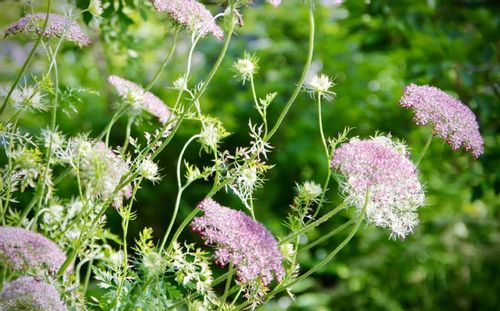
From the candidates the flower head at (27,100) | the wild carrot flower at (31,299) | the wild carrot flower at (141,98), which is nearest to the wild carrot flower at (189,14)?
the wild carrot flower at (141,98)

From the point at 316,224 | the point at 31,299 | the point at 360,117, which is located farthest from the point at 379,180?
the point at 360,117

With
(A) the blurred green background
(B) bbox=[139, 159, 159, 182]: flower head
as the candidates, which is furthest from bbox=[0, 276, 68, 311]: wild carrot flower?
(A) the blurred green background

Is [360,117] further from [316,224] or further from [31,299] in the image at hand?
[31,299]

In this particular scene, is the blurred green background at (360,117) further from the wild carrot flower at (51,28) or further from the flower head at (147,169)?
the flower head at (147,169)

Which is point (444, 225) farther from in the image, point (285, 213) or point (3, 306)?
point (3, 306)

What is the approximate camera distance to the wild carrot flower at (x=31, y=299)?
0.83 m

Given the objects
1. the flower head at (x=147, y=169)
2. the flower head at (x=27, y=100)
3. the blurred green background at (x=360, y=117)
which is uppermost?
the flower head at (x=27, y=100)

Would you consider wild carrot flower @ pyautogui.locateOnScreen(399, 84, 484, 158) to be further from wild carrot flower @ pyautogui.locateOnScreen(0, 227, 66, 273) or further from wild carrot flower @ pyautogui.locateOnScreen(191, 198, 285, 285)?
wild carrot flower @ pyautogui.locateOnScreen(0, 227, 66, 273)

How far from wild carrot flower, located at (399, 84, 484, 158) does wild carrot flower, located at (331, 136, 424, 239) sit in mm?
65

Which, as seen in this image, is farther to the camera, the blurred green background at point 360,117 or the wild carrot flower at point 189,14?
the blurred green background at point 360,117

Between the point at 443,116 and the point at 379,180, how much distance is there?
0.16m

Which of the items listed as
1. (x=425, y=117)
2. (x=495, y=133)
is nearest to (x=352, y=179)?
(x=425, y=117)

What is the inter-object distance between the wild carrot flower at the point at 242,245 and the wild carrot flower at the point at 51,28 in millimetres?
328

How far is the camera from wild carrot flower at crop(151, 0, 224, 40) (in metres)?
0.93
